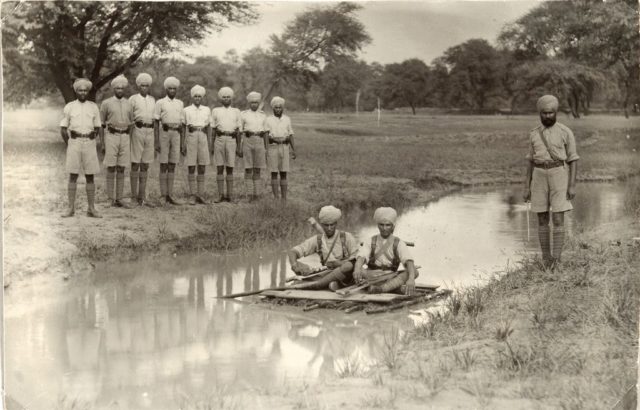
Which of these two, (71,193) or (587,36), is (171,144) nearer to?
(71,193)

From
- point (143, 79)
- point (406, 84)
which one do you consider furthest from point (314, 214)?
point (143, 79)

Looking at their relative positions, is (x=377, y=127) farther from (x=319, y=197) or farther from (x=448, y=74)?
(x=448, y=74)

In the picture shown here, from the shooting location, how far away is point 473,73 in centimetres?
1044

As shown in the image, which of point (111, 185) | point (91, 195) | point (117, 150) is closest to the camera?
point (91, 195)

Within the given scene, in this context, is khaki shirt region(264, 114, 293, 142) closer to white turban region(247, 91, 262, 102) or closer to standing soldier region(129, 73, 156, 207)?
white turban region(247, 91, 262, 102)

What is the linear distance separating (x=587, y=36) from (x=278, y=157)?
14.2 feet

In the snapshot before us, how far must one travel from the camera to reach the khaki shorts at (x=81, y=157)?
355 inches

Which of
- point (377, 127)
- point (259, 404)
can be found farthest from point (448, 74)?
point (259, 404)

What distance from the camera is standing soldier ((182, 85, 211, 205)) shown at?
10.7 metres

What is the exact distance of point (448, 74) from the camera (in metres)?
10.5

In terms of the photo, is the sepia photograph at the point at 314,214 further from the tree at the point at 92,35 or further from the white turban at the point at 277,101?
the white turban at the point at 277,101

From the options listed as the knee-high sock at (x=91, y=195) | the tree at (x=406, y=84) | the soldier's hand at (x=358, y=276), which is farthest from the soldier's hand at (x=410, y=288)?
the knee-high sock at (x=91, y=195)

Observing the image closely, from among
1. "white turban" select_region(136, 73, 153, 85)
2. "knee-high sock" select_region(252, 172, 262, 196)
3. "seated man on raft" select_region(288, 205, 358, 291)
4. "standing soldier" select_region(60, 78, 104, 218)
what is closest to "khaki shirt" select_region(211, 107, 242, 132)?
"knee-high sock" select_region(252, 172, 262, 196)

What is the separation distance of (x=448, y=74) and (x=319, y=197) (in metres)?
2.62
